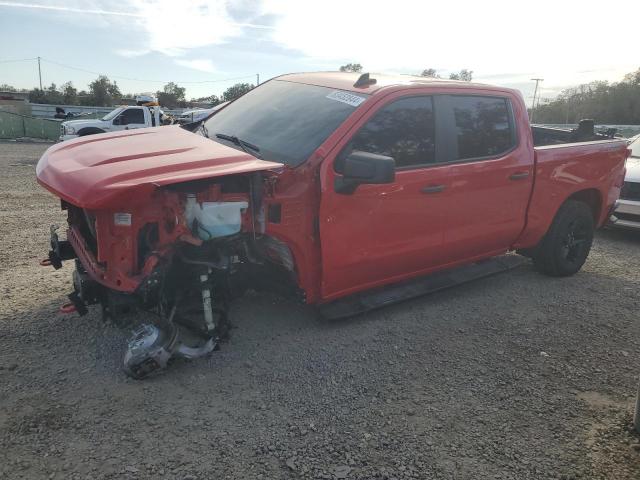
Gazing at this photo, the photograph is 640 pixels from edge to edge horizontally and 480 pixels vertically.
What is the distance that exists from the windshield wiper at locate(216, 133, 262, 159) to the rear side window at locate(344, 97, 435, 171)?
0.68 meters

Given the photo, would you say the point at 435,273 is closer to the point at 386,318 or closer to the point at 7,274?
the point at 386,318

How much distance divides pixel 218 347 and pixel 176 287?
19.4 inches

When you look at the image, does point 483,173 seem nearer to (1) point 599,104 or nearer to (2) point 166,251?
(2) point 166,251

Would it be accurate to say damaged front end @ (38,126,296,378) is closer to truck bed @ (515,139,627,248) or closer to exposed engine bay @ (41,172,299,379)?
exposed engine bay @ (41,172,299,379)

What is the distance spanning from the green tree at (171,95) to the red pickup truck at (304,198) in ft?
173

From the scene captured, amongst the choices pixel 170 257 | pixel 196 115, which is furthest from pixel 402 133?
pixel 196 115

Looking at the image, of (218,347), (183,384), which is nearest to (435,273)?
(218,347)

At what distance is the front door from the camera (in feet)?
10.9

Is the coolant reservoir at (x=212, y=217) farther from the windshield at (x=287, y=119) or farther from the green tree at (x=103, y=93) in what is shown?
the green tree at (x=103, y=93)

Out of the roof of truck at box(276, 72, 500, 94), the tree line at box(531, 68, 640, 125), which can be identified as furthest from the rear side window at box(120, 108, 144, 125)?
the tree line at box(531, 68, 640, 125)

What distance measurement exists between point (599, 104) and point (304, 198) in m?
46.1

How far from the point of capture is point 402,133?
11.9ft

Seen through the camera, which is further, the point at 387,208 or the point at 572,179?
the point at 572,179

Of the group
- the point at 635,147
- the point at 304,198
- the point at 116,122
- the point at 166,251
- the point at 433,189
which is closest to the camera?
the point at 166,251
